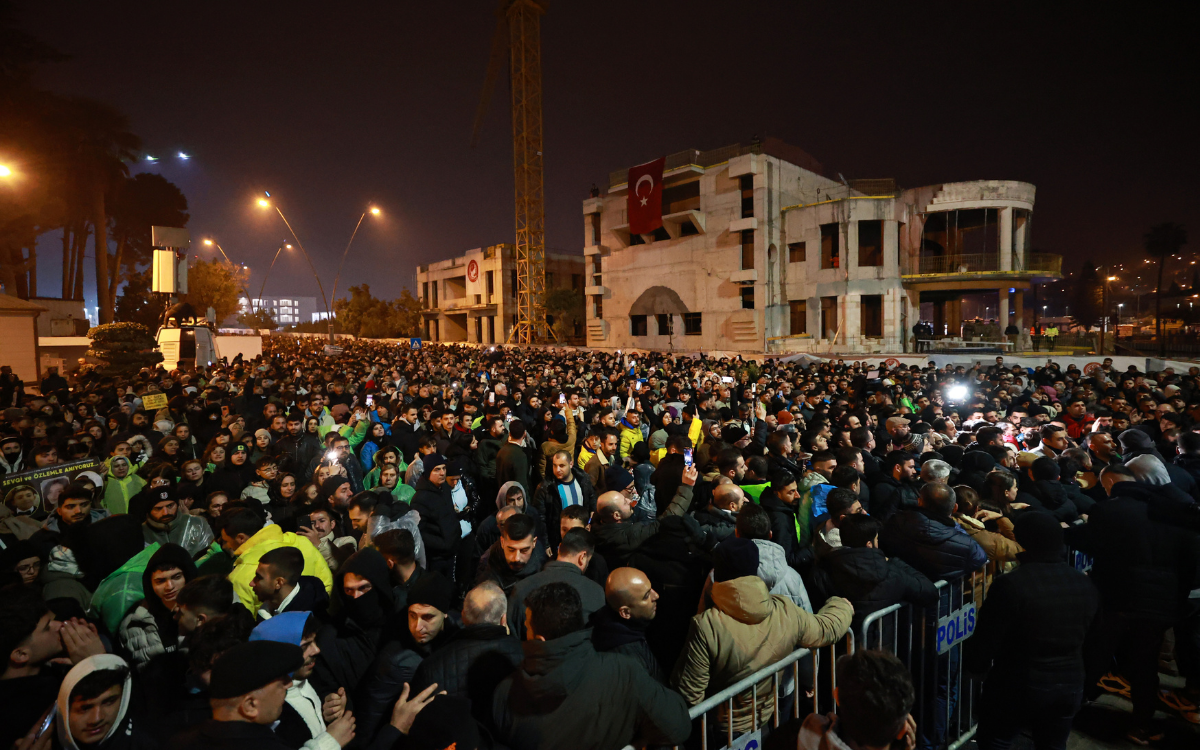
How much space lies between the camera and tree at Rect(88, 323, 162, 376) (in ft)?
68.5

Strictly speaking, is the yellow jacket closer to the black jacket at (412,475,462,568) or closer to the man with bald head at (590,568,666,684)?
the black jacket at (412,475,462,568)

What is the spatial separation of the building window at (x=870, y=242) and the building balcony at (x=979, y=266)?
5.55 ft

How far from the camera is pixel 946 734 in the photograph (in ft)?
12.0

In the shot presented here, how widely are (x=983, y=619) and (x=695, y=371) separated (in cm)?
1428

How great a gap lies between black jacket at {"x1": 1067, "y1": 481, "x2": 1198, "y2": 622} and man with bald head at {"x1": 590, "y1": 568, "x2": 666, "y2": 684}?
10.4 ft

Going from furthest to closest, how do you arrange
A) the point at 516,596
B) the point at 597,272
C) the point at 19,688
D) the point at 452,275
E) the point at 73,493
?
the point at 452,275 < the point at 597,272 < the point at 73,493 < the point at 516,596 < the point at 19,688

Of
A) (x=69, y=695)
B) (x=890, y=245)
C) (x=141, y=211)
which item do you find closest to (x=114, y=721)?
(x=69, y=695)

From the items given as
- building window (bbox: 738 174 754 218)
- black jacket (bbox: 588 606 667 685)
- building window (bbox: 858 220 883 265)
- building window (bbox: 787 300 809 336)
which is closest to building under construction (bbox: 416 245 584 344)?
building window (bbox: 738 174 754 218)

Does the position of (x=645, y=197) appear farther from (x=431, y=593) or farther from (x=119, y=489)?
(x=431, y=593)

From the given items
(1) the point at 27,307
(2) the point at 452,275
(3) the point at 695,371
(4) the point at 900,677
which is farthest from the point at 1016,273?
(2) the point at 452,275

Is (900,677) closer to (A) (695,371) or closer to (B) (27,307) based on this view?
(A) (695,371)

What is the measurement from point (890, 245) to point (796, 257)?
5464 millimetres

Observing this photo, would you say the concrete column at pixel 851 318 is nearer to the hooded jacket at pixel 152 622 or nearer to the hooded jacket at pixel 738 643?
the hooded jacket at pixel 738 643

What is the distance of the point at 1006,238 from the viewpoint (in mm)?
30906
